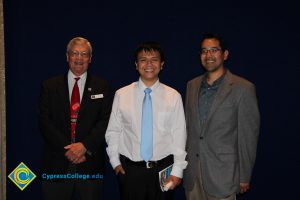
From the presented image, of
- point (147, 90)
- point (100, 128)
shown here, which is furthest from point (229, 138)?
point (100, 128)

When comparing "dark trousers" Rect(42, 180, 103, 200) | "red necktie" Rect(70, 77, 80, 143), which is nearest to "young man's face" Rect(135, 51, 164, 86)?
"red necktie" Rect(70, 77, 80, 143)

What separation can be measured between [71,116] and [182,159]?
39.6 inches

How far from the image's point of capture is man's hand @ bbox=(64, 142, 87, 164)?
2547 mm

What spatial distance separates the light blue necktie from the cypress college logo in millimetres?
1577

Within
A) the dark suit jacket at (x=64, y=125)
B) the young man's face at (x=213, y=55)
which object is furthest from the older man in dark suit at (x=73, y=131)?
the young man's face at (x=213, y=55)

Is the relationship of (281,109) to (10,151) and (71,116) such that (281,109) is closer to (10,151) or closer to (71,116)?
(71,116)

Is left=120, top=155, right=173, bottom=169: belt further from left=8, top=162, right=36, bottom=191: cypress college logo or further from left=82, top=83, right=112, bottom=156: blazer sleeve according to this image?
left=8, top=162, right=36, bottom=191: cypress college logo

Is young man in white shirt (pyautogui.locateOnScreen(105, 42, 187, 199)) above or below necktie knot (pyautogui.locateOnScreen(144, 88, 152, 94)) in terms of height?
below

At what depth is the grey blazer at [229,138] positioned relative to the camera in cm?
234

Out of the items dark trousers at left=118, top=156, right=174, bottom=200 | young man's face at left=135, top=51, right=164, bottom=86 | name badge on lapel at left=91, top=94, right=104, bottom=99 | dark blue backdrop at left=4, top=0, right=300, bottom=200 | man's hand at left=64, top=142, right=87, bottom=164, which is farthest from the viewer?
dark blue backdrop at left=4, top=0, right=300, bottom=200

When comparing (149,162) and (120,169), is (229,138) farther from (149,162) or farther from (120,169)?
(120,169)

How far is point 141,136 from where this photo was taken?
2395 mm

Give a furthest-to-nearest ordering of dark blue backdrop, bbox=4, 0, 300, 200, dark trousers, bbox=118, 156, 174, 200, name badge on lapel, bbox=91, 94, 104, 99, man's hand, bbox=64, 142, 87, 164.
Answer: dark blue backdrop, bbox=4, 0, 300, 200
name badge on lapel, bbox=91, 94, 104, 99
man's hand, bbox=64, 142, 87, 164
dark trousers, bbox=118, 156, 174, 200

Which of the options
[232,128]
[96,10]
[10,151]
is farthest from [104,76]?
[232,128]
